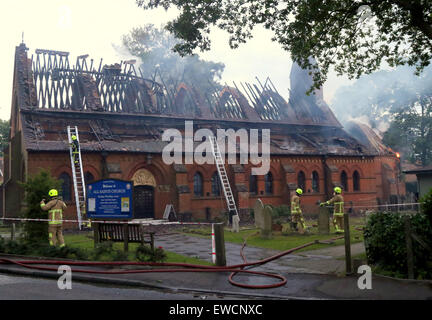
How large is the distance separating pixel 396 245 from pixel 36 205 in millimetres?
11099

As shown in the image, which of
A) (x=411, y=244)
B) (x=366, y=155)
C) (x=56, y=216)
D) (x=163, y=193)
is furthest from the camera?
(x=366, y=155)

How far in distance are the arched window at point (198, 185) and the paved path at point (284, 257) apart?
1159 cm

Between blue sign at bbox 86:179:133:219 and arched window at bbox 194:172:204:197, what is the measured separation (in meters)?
16.2

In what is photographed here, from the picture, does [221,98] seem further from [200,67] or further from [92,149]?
[92,149]

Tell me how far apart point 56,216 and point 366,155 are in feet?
91.6

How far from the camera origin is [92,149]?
974 inches

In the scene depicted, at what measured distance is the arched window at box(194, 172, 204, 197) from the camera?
2861cm

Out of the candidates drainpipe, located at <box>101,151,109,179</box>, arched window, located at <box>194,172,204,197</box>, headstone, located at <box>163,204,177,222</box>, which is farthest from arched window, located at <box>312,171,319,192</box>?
drainpipe, located at <box>101,151,109,179</box>

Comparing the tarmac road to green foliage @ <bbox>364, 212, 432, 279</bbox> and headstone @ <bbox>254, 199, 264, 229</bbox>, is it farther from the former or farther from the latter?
headstone @ <bbox>254, 199, 264, 229</bbox>
